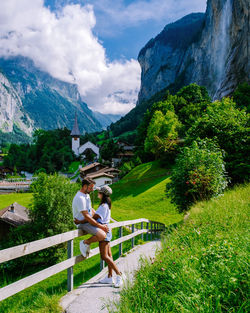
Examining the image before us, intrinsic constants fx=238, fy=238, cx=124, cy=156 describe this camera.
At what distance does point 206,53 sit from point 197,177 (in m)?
94.9

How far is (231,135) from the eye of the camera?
16766 mm

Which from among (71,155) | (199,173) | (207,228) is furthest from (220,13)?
(207,228)

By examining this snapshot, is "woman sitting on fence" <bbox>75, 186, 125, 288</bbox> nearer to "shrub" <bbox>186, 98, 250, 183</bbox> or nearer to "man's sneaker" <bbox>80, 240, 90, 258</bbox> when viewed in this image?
"man's sneaker" <bbox>80, 240, 90, 258</bbox>

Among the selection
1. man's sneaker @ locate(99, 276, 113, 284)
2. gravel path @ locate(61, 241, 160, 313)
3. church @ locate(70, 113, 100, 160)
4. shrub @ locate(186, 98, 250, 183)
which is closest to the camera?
gravel path @ locate(61, 241, 160, 313)

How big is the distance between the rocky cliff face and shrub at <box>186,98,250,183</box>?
34986mm

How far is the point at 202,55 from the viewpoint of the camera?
9856cm

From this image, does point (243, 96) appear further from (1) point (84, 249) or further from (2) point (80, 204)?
(1) point (84, 249)

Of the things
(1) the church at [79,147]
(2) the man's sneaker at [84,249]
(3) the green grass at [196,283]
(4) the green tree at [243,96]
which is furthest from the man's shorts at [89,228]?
(1) the church at [79,147]

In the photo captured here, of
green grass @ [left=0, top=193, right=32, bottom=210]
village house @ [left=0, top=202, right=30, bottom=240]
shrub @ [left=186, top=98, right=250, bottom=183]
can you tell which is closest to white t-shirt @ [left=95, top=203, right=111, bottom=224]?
shrub @ [left=186, top=98, right=250, bottom=183]

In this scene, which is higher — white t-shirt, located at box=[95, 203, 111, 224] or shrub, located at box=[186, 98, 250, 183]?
shrub, located at box=[186, 98, 250, 183]

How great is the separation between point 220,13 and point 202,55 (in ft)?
92.3

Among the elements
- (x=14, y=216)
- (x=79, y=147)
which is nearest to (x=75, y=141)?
(x=79, y=147)

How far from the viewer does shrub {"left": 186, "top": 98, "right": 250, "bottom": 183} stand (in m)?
15.9

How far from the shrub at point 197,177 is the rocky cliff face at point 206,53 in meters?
41.4
